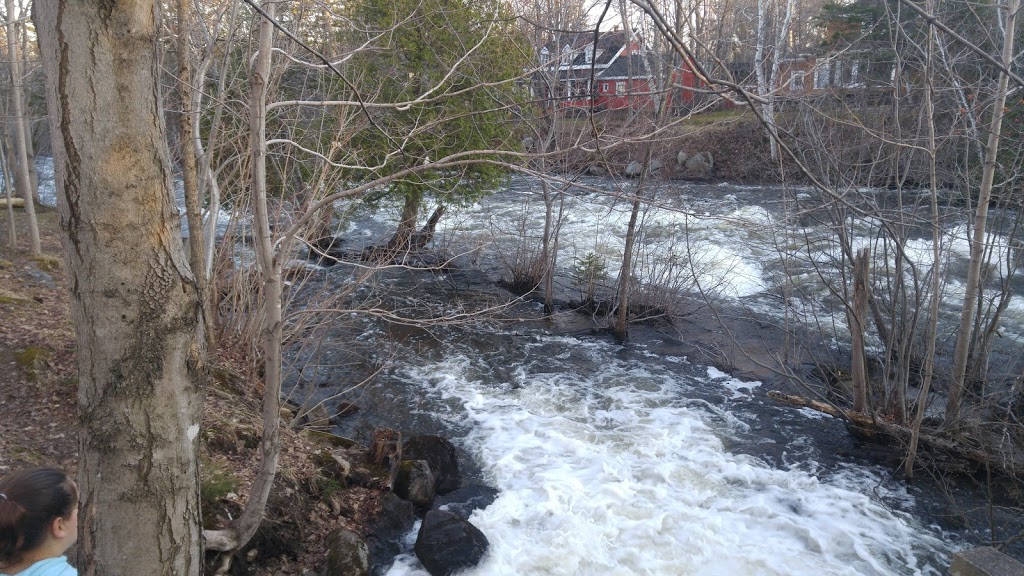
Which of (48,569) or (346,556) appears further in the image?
(346,556)

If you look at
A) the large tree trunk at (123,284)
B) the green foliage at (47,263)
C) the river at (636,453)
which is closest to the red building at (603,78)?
the river at (636,453)

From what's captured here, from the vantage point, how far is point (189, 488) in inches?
93.4

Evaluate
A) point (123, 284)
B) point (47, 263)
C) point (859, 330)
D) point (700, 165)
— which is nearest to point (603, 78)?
point (859, 330)

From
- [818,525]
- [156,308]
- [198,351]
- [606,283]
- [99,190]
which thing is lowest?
[818,525]

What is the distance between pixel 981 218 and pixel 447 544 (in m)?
5.30

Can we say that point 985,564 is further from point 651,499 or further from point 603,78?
point 603,78

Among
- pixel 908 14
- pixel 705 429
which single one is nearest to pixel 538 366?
pixel 705 429

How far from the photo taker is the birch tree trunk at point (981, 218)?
19.4 ft

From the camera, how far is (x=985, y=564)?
4758mm

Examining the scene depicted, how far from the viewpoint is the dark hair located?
2.42 m

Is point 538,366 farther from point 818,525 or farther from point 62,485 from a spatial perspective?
point 62,485

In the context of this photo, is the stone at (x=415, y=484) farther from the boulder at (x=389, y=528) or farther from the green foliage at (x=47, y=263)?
the green foliage at (x=47, y=263)

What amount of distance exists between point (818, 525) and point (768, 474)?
33.8 inches

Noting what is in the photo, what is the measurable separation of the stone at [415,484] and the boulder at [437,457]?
7.8 inches
